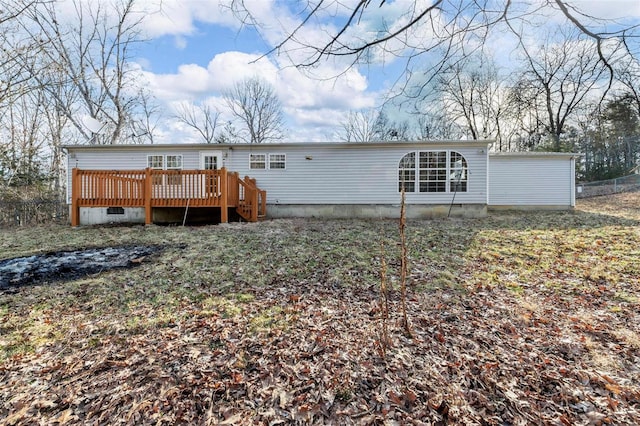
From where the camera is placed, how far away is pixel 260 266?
5066mm

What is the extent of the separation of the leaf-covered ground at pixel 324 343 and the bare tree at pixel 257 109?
2261 cm

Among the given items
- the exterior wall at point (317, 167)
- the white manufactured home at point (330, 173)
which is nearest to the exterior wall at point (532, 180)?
the white manufactured home at point (330, 173)

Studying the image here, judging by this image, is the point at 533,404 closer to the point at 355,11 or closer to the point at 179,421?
the point at 179,421

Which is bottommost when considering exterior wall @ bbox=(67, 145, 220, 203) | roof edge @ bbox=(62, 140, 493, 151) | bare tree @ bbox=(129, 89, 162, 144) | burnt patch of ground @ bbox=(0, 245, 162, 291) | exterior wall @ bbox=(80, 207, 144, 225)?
burnt patch of ground @ bbox=(0, 245, 162, 291)

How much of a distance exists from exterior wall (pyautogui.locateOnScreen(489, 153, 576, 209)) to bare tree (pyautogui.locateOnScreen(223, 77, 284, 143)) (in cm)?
1816

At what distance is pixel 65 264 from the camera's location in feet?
17.0

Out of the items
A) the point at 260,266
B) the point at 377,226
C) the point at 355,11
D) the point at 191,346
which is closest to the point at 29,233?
the point at 260,266

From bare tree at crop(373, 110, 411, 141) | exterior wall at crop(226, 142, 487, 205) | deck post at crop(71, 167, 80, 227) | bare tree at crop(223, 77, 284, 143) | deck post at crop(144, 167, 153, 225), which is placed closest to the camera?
deck post at crop(71, 167, 80, 227)

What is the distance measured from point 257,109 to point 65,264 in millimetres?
23769

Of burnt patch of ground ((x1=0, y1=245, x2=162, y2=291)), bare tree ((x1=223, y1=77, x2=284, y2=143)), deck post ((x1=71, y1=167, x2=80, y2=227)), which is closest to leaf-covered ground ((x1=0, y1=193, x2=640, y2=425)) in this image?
burnt patch of ground ((x1=0, y1=245, x2=162, y2=291))

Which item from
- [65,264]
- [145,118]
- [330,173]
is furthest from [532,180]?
[145,118]

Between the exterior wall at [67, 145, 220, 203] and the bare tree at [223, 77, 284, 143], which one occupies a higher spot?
the bare tree at [223, 77, 284, 143]

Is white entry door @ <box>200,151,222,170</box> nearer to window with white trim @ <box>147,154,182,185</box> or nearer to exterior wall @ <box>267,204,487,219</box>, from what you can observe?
window with white trim @ <box>147,154,182,185</box>

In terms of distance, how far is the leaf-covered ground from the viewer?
197cm
